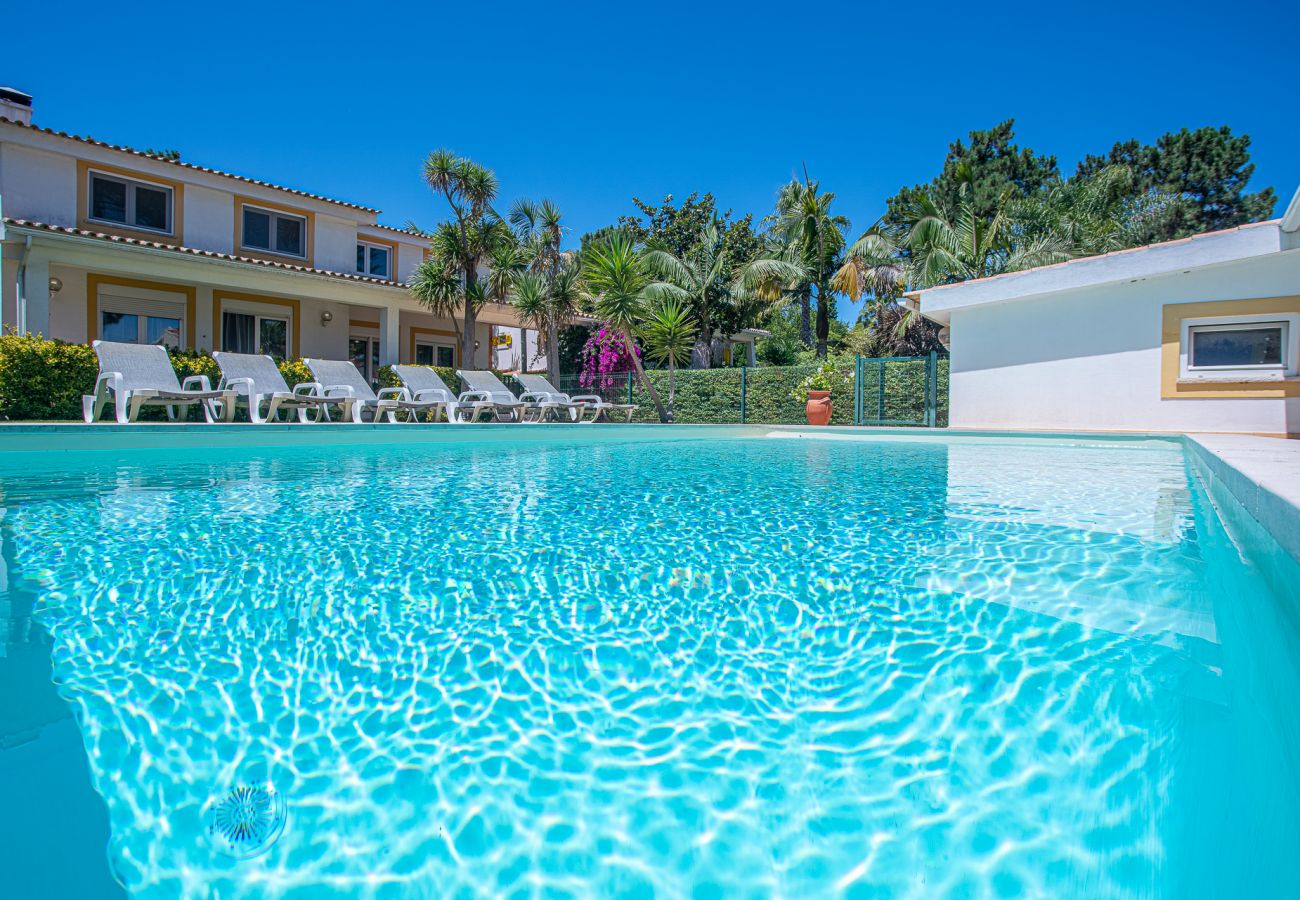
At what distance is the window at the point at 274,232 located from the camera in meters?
17.3

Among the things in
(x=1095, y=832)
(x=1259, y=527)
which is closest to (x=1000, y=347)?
(x=1259, y=527)

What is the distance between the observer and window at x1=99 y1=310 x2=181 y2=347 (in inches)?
596

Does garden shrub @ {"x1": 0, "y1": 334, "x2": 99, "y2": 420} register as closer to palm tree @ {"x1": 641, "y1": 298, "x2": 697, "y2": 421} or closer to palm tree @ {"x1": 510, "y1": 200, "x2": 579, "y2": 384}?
palm tree @ {"x1": 510, "y1": 200, "x2": 579, "y2": 384}

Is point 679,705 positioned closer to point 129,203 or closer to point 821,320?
point 129,203

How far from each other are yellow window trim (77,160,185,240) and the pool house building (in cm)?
2

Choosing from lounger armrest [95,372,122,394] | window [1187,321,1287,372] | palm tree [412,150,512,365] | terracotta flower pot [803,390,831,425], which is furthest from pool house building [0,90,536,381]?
window [1187,321,1287,372]

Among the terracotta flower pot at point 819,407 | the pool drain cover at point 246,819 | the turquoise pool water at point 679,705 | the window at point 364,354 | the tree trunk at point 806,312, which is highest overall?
the tree trunk at point 806,312

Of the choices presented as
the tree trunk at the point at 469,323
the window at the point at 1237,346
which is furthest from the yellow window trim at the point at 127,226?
the window at the point at 1237,346

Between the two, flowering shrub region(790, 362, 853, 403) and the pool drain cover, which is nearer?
the pool drain cover

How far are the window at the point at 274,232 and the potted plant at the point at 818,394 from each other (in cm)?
1333

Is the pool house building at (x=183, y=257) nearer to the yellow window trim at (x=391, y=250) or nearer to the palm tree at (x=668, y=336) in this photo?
the yellow window trim at (x=391, y=250)

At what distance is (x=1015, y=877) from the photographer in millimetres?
1294

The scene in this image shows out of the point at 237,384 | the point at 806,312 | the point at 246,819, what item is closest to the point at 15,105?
the point at 237,384

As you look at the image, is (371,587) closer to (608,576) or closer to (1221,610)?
(608,576)
